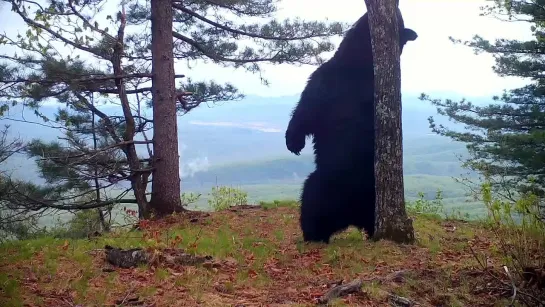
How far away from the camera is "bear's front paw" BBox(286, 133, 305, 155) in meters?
6.70

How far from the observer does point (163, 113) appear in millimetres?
9391

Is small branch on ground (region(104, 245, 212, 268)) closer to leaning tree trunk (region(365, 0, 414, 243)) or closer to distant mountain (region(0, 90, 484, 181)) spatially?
leaning tree trunk (region(365, 0, 414, 243))

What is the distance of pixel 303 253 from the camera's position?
6.04 metres

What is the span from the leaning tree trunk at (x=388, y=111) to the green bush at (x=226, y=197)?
6.08 m

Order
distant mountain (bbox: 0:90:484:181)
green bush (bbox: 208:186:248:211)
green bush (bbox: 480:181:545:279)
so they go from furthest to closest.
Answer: distant mountain (bbox: 0:90:484:181) < green bush (bbox: 208:186:248:211) < green bush (bbox: 480:181:545:279)

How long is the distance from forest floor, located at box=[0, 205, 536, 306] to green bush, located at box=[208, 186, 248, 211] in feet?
15.3

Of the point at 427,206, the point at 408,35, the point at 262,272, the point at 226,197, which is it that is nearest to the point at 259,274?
the point at 262,272

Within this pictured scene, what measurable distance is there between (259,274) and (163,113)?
511cm

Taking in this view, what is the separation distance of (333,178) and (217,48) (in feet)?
18.3

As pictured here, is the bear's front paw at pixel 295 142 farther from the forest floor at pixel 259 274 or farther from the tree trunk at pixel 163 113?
the tree trunk at pixel 163 113

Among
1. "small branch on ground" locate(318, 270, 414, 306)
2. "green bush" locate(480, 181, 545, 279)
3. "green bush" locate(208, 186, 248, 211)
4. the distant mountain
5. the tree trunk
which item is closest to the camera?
"green bush" locate(480, 181, 545, 279)

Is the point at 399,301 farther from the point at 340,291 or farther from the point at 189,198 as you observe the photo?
the point at 189,198

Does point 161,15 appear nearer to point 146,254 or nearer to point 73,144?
point 73,144

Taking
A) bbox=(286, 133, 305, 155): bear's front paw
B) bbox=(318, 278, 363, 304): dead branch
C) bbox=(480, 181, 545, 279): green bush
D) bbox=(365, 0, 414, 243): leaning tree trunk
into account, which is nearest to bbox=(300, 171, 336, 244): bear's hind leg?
bbox=(286, 133, 305, 155): bear's front paw
